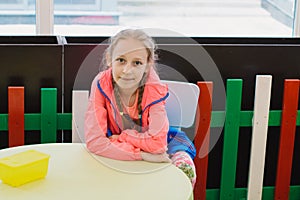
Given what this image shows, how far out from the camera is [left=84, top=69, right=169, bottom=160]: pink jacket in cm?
159

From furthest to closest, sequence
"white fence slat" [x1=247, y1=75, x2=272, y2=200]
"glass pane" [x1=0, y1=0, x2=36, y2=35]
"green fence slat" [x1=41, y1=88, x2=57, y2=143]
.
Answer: "glass pane" [x1=0, y1=0, x2=36, y2=35], "white fence slat" [x1=247, y1=75, x2=272, y2=200], "green fence slat" [x1=41, y1=88, x2=57, y2=143]

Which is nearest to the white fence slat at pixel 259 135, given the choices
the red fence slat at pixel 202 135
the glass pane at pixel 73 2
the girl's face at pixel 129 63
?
the red fence slat at pixel 202 135

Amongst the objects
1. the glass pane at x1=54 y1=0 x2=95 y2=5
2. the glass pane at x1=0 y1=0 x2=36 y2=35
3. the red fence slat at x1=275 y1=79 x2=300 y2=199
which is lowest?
the red fence slat at x1=275 y1=79 x2=300 y2=199

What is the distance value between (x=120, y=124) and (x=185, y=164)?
0.78ft

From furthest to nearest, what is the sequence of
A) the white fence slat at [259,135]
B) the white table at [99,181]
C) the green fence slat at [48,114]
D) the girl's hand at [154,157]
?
the white fence slat at [259,135], the green fence slat at [48,114], the girl's hand at [154,157], the white table at [99,181]

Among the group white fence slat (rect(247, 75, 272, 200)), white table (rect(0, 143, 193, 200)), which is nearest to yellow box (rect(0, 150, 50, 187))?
white table (rect(0, 143, 193, 200))

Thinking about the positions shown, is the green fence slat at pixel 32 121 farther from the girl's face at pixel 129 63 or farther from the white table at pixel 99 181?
the girl's face at pixel 129 63

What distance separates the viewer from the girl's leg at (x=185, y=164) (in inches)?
64.6

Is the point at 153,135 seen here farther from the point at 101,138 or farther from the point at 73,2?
the point at 73,2

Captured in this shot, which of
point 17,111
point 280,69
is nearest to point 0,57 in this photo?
point 17,111

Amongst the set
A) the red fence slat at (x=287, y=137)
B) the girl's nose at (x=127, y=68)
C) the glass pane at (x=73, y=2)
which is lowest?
the red fence slat at (x=287, y=137)

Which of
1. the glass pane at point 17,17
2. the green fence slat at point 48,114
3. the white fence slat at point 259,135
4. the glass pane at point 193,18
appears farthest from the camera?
the glass pane at point 193,18

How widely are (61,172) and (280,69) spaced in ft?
3.40

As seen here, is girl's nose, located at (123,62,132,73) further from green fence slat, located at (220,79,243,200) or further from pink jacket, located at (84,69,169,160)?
green fence slat, located at (220,79,243,200)
